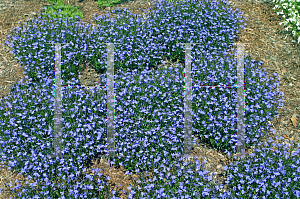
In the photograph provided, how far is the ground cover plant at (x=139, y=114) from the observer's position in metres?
4.92

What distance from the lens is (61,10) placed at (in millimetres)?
8609

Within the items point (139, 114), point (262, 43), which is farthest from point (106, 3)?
point (139, 114)

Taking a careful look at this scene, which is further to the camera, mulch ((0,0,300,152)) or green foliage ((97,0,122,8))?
green foliage ((97,0,122,8))

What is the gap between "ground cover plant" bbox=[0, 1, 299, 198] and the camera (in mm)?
4918

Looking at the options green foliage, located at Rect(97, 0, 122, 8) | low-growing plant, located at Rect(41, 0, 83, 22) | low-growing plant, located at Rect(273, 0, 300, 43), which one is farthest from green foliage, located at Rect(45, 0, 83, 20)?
low-growing plant, located at Rect(273, 0, 300, 43)

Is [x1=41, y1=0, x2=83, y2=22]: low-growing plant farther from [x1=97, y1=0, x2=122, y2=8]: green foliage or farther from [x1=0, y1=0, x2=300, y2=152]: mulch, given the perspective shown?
[x1=97, y1=0, x2=122, y2=8]: green foliage

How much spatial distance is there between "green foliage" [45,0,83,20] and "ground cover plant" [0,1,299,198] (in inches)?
37.7

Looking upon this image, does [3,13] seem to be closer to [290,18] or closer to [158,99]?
[158,99]

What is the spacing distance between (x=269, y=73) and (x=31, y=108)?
18.7 feet

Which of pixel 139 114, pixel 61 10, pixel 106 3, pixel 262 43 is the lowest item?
pixel 139 114

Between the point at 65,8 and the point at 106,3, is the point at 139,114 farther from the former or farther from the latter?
the point at 106,3

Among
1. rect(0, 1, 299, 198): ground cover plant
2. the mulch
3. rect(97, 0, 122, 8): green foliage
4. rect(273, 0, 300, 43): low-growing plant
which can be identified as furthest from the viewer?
rect(97, 0, 122, 8): green foliage

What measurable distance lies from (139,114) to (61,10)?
467 cm

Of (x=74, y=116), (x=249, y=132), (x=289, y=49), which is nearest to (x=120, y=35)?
(x=74, y=116)
